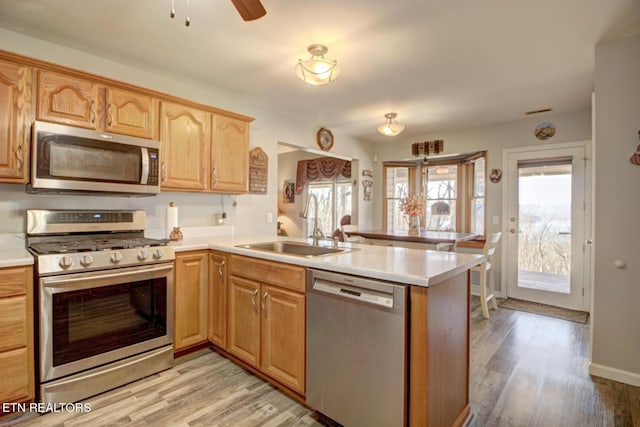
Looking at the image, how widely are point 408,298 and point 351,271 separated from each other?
31 cm

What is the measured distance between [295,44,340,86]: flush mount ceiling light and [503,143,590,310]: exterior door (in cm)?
326

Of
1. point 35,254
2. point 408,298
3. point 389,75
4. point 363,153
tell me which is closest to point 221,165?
point 35,254

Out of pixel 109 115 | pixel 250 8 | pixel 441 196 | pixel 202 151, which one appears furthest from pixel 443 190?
pixel 109 115

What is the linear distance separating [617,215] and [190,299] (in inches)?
129

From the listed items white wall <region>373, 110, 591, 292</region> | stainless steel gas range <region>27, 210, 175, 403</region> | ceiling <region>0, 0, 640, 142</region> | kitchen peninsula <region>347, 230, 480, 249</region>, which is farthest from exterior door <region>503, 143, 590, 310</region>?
stainless steel gas range <region>27, 210, 175, 403</region>

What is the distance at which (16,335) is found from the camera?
5.92ft

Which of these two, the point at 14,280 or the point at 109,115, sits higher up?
the point at 109,115

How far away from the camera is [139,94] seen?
8.23 ft

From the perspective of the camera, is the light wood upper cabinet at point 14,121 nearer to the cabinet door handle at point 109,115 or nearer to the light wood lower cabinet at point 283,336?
the cabinet door handle at point 109,115

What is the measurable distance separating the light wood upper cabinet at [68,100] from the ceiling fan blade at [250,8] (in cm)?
152

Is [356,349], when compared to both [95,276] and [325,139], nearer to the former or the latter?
[95,276]

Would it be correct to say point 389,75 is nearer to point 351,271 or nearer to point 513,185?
point 351,271

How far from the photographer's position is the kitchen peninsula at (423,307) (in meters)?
1.40

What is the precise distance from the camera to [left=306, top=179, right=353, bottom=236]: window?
6777 millimetres
